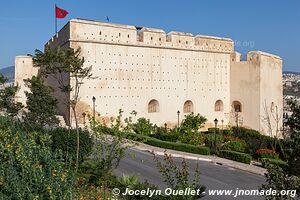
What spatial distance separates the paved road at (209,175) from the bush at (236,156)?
66.2 inches

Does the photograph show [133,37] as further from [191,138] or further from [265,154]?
[265,154]

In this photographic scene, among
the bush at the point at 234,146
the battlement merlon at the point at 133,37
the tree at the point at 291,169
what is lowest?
the bush at the point at 234,146

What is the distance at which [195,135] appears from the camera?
18.3 metres

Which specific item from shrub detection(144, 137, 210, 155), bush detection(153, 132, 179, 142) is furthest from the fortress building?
shrub detection(144, 137, 210, 155)

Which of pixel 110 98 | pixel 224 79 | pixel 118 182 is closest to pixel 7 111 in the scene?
pixel 110 98

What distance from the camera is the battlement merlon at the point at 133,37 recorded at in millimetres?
19047

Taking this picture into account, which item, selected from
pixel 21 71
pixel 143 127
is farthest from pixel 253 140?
pixel 21 71

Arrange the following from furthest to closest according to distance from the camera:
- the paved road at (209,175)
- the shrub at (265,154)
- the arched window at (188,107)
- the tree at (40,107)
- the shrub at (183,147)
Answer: the arched window at (188,107) → the shrub at (265,154) → the shrub at (183,147) → the tree at (40,107) → the paved road at (209,175)

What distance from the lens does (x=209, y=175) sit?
1134 cm

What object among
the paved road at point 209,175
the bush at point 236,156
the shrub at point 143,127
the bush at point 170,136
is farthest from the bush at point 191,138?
the paved road at point 209,175

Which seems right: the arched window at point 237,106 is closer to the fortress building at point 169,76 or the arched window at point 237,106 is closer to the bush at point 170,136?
the fortress building at point 169,76

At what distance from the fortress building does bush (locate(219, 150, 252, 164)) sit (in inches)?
279

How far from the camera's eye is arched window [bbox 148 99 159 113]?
21.9 meters

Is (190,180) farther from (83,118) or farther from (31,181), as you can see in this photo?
(83,118)
